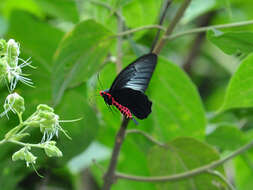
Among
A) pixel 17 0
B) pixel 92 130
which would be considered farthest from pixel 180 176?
pixel 17 0

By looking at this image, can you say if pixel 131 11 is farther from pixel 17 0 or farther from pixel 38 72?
pixel 17 0

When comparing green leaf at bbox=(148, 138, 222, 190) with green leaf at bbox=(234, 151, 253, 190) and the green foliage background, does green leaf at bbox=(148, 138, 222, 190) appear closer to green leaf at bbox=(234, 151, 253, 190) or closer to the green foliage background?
the green foliage background

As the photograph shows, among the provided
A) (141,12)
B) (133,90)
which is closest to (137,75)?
(133,90)

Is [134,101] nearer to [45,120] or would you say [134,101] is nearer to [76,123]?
[45,120]

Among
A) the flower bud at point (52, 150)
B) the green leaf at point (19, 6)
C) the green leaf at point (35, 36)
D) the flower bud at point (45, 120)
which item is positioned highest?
the flower bud at point (45, 120)

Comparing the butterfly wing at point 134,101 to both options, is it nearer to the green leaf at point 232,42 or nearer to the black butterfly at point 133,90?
the black butterfly at point 133,90

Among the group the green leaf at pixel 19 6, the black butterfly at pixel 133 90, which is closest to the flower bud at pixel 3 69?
the black butterfly at pixel 133 90
